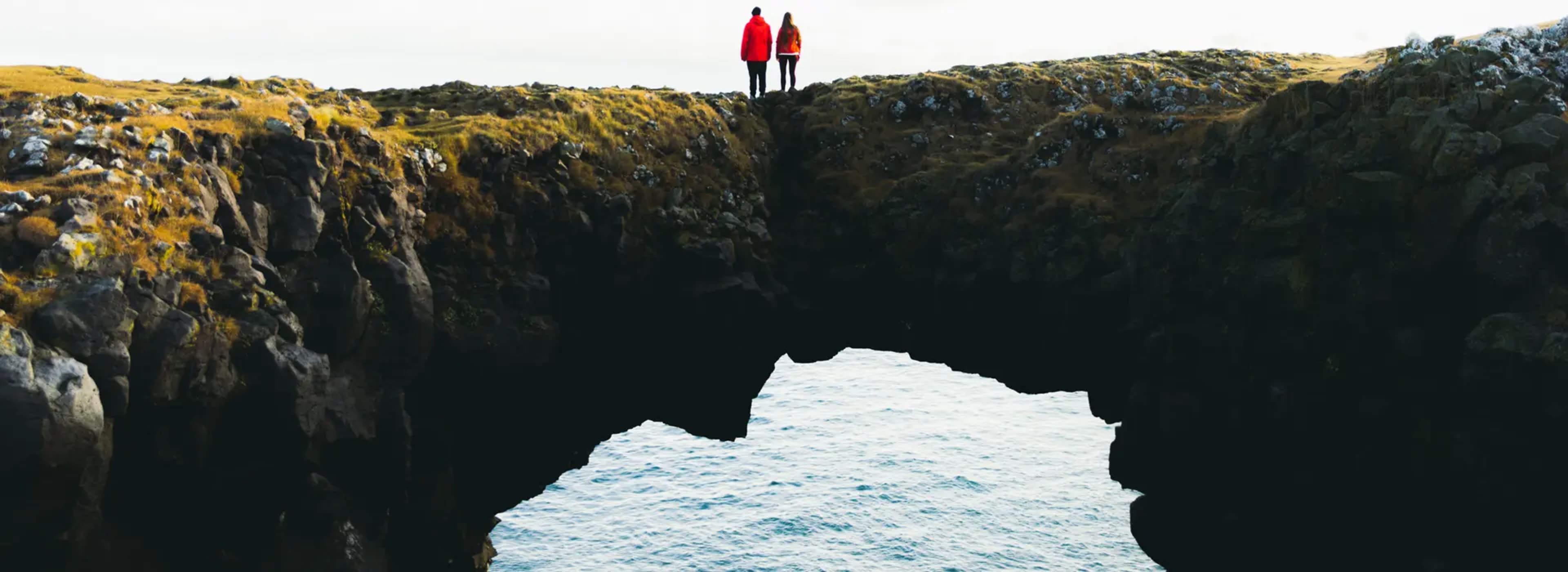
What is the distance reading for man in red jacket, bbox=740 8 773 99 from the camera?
160 feet

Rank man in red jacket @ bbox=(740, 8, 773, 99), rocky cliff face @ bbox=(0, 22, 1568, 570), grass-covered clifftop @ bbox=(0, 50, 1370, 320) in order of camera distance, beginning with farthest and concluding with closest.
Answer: man in red jacket @ bbox=(740, 8, 773, 99) → grass-covered clifftop @ bbox=(0, 50, 1370, 320) → rocky cliff face @ bbox=(0, 22, 1568, 570)

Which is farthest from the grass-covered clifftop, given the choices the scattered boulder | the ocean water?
the ocean water

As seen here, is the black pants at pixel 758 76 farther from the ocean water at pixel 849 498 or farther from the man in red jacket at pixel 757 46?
the ocean water at pixel 849 498

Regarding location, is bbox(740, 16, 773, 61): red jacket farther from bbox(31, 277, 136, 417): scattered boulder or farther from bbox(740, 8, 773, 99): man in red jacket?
bbox(31, 277, 136, 417): scattered boulder

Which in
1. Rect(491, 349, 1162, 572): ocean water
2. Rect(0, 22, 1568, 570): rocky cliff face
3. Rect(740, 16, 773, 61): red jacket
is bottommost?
Rect(491, 349, 1162, 572): ocean water

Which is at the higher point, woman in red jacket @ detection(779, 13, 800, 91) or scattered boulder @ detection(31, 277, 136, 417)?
woman in red jacket @ detection(779, 13, 800, 91)

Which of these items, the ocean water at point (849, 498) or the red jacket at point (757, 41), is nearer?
the red jacket at point (757, 41)

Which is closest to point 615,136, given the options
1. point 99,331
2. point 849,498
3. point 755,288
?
point 755,288

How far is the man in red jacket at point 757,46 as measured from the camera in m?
A: 48.7

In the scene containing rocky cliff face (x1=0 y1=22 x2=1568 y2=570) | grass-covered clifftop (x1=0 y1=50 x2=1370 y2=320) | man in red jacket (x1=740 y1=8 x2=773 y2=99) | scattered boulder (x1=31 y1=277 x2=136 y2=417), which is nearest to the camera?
scattered boulder (x1=31 y1=277 x2=136 y2=417)

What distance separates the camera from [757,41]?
49188 mm

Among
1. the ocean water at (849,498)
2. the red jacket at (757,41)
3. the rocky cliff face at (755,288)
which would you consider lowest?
the ocean water at (849,498)

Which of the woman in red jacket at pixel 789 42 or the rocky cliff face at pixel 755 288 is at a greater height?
the woman in red jacket at pixel 789 42

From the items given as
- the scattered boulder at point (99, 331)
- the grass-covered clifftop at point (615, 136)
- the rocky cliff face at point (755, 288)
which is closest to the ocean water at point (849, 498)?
the rocky cliff face at point (755, 288)
